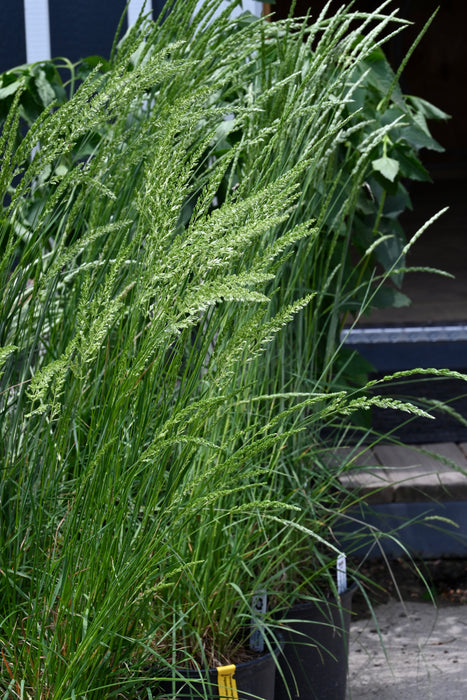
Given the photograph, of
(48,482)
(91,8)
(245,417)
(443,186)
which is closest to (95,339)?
(48,482)

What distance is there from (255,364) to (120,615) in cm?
55

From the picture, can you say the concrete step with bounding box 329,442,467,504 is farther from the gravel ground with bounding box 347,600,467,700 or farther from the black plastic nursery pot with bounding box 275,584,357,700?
the black plastic nursery pot with bounding box 275,584,357,700

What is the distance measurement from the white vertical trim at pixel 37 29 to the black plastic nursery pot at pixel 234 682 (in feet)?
7.40

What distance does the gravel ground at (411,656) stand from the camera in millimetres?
2111

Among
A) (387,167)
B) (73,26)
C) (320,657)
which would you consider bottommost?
(320,657)

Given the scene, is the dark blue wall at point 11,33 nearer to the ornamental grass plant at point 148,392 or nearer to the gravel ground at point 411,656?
the ornamental grass plant at point 148,392

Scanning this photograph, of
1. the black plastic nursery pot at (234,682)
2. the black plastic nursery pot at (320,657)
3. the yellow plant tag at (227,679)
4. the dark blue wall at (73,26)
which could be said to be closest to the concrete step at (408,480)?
the black plastic nursery pot at (320,657)

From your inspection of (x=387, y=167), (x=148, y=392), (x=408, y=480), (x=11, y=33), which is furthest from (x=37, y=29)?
(x=148, y=392)

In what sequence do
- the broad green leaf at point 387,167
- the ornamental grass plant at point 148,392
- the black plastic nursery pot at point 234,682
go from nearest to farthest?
the ornamental grass plant at point 148,392
the black plastic nursery pot at point 234,682
the broad green leaf at point 387,167

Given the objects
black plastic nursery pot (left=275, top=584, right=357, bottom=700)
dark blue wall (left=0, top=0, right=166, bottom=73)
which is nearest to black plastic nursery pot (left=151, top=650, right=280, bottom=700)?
black plastic nursery pot (left=275, top=584, right=357, bottom=700)

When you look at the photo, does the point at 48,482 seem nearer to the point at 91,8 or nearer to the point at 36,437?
the point at 36,437

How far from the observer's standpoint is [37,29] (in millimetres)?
2947

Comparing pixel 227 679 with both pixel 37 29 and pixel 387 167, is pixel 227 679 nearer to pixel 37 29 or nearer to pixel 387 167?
pixel 387 167

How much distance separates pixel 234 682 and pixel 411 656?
1103 millimetres
